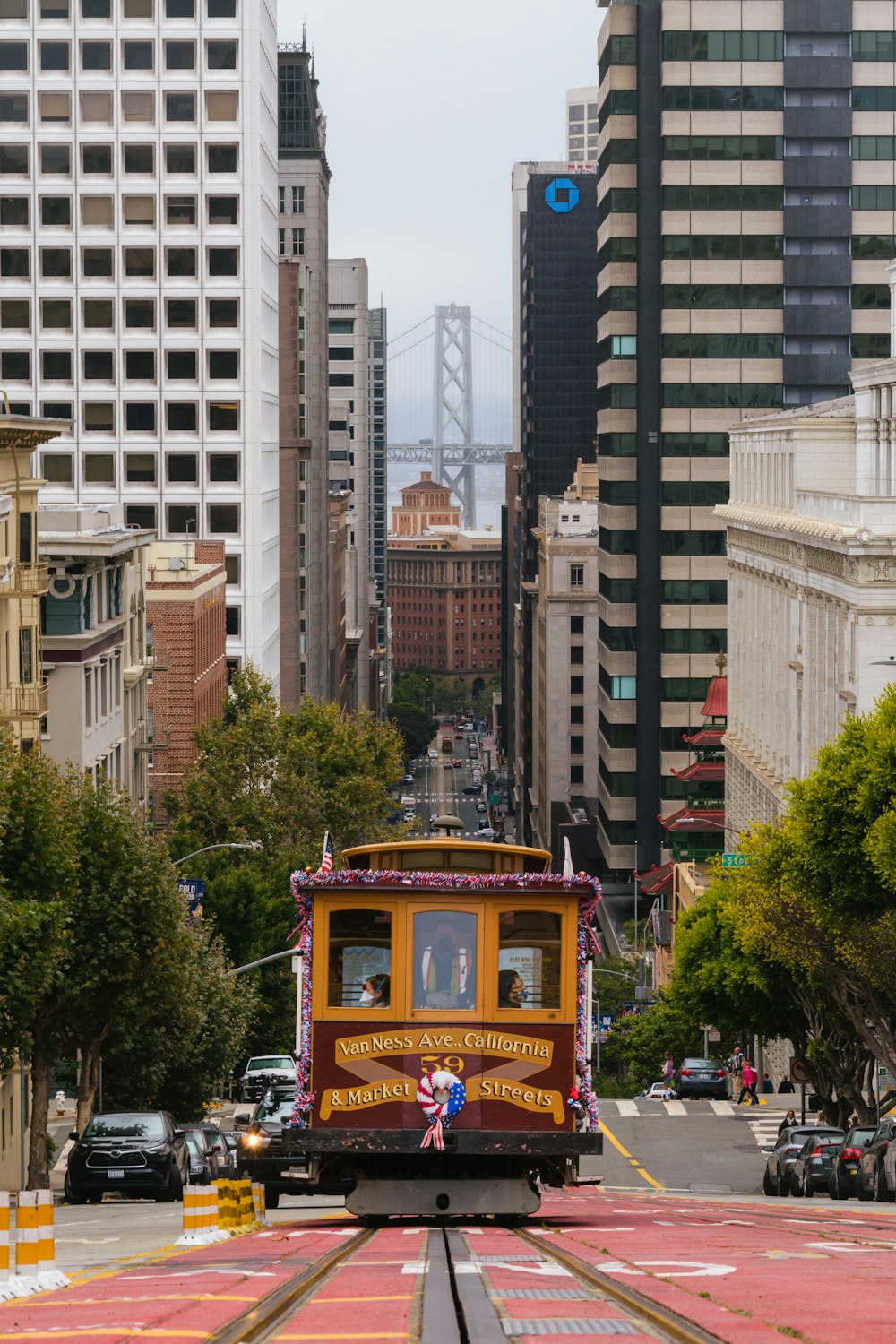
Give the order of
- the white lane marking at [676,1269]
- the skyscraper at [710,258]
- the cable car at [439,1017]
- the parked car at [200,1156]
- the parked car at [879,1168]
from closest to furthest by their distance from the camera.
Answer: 1. the white lane marking at [676,1269]
2. the cable car at [439,1017]
3. the parked car at [879,1168]
4. the parked car at [200,1156]
5. the skyscraper at [710,258]

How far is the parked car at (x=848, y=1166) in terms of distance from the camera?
121 feet

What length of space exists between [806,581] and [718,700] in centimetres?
3353

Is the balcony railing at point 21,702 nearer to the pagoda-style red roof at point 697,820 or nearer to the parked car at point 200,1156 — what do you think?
the parked car at point 200,1156

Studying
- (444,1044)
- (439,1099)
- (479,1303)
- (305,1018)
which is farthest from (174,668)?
(479,1303)

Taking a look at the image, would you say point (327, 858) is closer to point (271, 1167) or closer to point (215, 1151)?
point (271, 1167)

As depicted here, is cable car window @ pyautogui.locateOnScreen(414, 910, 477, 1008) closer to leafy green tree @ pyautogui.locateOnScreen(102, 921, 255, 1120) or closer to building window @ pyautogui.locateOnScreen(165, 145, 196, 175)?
leafy green tree @ pyautogui.locateOnScreen(102, 921, 255, 1120)

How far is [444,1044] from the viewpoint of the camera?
24.0 m

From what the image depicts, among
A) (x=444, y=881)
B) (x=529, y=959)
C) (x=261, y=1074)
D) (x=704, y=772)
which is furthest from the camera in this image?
(x=704, y=772)

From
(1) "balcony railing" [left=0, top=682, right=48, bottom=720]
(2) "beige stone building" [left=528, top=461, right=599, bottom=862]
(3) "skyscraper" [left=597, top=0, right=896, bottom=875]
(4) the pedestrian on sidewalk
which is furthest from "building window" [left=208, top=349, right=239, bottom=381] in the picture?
(2) "beige stone building" [left=528, top=461, right=599, bottom=862]

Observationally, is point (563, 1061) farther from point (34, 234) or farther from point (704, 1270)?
point (34, 234)

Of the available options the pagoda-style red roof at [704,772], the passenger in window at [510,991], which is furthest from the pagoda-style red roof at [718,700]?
the passenger in window at [510,991]

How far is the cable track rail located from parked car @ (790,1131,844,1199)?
20.1 m

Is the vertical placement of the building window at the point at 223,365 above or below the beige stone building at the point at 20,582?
above

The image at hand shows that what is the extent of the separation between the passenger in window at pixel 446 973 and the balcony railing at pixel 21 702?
102 feet
